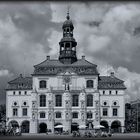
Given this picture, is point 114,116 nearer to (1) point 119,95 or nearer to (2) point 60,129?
(1) point 119,95

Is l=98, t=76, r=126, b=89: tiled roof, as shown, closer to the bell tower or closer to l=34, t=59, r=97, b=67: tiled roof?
l=34, t=59, r=97, b=67: tiled roof

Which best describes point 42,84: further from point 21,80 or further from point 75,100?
point 75,100

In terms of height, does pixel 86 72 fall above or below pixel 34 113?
above

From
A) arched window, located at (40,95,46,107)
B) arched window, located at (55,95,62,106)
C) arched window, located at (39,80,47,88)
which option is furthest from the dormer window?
arched window, located at (40,95,46,107)

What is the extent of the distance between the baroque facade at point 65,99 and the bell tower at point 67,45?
1.84 meters

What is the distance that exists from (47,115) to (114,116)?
35.8ft

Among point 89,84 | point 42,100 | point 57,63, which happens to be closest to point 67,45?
point 57,63

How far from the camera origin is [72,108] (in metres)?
58.6

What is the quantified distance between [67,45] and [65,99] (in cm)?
1052

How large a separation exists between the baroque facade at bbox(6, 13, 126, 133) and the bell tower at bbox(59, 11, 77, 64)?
6.05ft

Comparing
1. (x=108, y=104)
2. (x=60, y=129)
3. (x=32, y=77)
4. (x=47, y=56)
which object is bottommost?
(x=60, y=129)

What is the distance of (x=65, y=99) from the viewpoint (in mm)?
58562

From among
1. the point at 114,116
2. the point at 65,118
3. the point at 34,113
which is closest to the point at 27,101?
the point at 34,113

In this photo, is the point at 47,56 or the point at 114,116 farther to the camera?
the point at 47,56
